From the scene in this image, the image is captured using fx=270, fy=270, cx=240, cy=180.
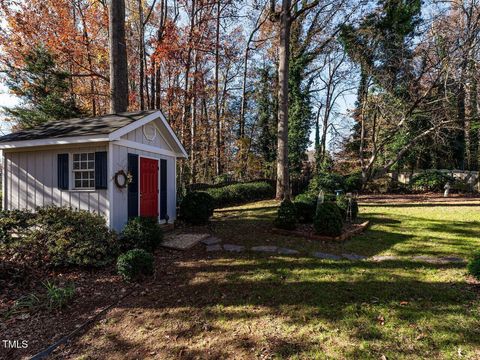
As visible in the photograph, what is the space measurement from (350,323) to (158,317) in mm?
2307

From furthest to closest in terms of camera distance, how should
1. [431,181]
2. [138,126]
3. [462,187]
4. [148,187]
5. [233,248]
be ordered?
[431,181] → [462,187] → [148,187] → [138,126] → [233,248]

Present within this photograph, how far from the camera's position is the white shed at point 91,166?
240 inches

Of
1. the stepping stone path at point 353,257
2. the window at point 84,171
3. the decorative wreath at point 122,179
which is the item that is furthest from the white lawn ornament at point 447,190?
the window at point 84,171

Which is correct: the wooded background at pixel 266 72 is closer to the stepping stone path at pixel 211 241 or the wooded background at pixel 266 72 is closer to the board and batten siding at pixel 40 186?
the board and batten siding at pixel 40 186

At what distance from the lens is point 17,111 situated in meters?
13.6

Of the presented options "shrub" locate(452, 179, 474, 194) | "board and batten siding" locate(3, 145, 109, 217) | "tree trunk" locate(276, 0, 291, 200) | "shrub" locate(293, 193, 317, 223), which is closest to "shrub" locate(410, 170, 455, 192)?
"shrub" locate(452, 179, 474, 194)

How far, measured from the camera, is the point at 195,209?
8.09 m

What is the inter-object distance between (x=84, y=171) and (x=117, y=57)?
4678mm

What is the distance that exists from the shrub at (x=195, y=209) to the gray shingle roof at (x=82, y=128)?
2.76 m

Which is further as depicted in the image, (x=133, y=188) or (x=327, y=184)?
(x=327, y=184)

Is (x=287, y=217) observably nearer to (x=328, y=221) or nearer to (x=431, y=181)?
(x=328, y=221)

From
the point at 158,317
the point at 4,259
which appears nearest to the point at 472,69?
the point at 158,317

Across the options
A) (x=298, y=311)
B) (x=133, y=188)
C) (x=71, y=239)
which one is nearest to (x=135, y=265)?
(x=71, y=239)

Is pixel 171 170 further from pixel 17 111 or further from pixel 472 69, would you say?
pixel 472 69
